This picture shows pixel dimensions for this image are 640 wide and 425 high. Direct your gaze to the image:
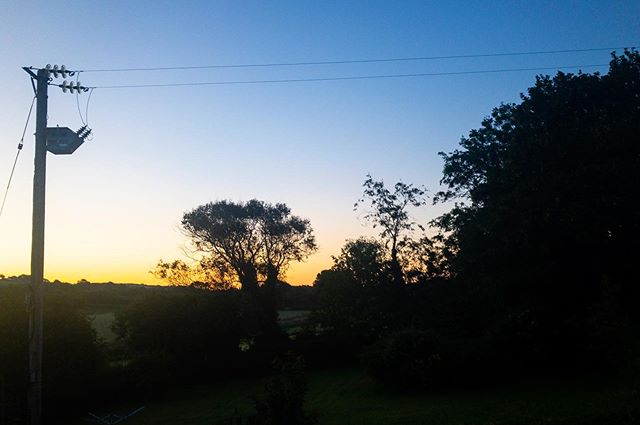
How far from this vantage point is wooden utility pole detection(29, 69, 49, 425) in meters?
13.6

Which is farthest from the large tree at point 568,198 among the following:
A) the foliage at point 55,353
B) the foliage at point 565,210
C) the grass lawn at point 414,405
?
the foliage at point 55,353

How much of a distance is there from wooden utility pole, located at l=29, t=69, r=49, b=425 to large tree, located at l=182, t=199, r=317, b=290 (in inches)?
1655

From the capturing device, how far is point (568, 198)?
93.1ft

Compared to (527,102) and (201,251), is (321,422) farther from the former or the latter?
(201,251)

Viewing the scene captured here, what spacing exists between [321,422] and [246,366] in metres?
17.8

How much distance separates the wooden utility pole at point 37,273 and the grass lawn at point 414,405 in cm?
698

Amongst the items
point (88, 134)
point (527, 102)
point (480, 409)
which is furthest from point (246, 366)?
point (88, 134)

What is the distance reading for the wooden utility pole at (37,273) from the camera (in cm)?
1359

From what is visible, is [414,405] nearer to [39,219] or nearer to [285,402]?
[285,402]

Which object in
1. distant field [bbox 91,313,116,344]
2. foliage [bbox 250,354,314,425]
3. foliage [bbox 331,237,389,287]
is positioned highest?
foliage [bbox 331,237,389,287]

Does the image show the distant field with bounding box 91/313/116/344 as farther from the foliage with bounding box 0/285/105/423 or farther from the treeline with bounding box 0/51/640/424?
the foliage with bounding box 0/285/105/423

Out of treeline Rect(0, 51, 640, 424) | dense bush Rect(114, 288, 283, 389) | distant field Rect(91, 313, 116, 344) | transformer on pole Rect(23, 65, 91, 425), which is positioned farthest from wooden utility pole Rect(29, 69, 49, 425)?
distant field Rect(91, 313, 116, 344)

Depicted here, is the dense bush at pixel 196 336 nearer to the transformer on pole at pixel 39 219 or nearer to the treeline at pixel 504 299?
the treeline at pixel 504 299

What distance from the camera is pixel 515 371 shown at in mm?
31156
